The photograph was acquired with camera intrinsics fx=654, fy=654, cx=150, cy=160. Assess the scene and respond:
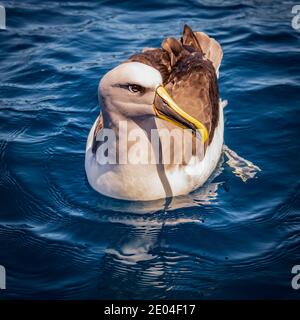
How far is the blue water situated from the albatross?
9.3 inches

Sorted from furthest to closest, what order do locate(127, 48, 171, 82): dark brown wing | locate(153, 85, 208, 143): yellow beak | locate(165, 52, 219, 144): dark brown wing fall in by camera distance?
locate(127, 48, 171, 82): dark brown wing, locate(165, 52, 219, 144): dark brown wing, locate(153, 85, 208, 143): yellow beak

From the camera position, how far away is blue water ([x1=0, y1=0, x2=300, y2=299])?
20.9 ft

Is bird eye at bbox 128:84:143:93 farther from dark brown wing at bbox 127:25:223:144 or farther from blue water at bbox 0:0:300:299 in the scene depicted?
blue water at bbox 0:0:300:299

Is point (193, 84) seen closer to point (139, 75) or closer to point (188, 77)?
point (188, 77)

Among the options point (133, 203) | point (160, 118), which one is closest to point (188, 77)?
point (160, 118)

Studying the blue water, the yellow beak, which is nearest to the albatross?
the yellow beak

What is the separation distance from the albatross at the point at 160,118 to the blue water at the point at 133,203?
0.78 ft

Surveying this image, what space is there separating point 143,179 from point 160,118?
838 mm

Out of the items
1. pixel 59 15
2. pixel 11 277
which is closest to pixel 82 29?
pixel 59 15

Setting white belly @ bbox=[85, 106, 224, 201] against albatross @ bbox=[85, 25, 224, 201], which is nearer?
albatross @ bbox=[85, 25, 224, 201]

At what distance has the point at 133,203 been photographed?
743 cm

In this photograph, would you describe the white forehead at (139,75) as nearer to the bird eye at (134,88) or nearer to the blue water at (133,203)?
the bird eye at (134,88)

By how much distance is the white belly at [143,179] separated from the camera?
729cm

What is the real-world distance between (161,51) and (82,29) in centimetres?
431
